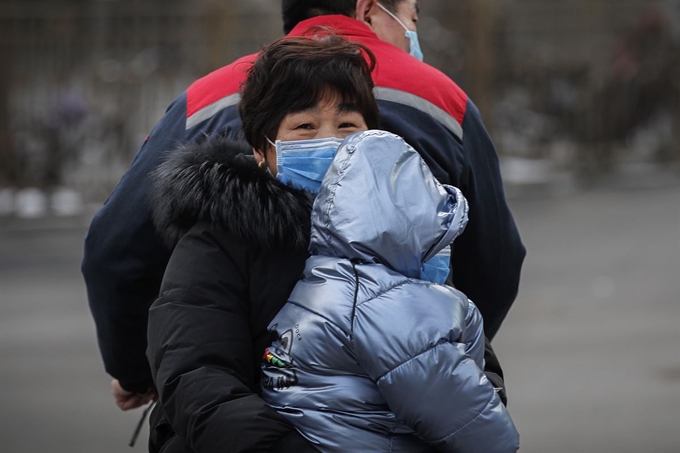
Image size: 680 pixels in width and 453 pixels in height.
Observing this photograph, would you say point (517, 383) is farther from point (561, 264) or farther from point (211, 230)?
point (211, 230)

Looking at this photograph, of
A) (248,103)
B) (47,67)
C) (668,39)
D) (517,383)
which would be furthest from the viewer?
(668,39)

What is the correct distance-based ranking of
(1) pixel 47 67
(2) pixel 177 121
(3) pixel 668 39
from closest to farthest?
(2) pixel 177 121
(1) pixel 47 67
(3) pixel 668 39

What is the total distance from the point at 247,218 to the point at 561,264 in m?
8.14

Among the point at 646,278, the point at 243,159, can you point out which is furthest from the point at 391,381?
the point at 646,278

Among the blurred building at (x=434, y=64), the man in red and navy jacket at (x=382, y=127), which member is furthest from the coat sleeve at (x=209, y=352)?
the blurred building at (x=434, y=64)

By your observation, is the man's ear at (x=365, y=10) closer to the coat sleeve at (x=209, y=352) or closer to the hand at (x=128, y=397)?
the coat sleeve at (x=209, y=352)

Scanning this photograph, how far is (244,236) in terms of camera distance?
2.45 metres

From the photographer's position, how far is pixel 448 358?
220cm

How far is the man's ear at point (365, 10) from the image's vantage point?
3.26 meters

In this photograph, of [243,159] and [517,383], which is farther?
[517,383]

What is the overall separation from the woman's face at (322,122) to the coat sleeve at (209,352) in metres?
0.28

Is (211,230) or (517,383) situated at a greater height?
(211,230)

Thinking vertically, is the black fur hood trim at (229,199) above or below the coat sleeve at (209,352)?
above

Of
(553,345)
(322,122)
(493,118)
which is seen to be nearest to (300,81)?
(322,122)
